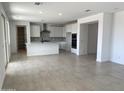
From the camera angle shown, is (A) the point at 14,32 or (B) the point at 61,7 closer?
(B) the point at 61,7

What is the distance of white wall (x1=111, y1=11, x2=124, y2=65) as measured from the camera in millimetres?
5086

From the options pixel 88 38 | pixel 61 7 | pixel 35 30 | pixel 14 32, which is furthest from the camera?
pixel 35 30

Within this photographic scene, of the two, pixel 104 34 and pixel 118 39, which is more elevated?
pixel 104 34

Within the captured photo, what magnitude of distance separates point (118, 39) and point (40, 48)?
4720 mm

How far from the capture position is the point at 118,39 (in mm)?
5270

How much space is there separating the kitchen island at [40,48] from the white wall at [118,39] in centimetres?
391

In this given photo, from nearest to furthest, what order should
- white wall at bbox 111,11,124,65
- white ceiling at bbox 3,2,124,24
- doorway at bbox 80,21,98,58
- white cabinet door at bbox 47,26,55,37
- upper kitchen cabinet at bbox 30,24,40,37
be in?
white ceiling at bbox 3,2,124,24 < white wall at bbox 111,11,124,65 < doorway at bbox 80,21,98,58 < upper kitchen cabinet at bbox 30,24,40,37 < white cabinet door at bbox 47,26,55,37

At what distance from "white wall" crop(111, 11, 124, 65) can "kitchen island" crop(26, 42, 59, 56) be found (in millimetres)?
3906

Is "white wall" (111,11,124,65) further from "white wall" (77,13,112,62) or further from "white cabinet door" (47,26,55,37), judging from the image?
"white cabinet door" (47,26,55,37)

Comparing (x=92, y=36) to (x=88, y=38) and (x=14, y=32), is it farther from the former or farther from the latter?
(x=14, y=32)

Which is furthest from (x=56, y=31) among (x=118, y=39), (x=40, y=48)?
(x=118, y=39)

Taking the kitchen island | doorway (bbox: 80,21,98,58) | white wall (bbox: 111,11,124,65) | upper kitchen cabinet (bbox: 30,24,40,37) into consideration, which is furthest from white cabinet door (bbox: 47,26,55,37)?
white wall (bbox: 111,11,124,65)

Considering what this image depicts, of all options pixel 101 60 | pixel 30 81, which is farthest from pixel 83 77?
pixel 101 60

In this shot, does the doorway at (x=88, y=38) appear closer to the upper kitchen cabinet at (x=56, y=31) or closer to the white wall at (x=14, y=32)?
the upper kitchen cabinet at (x=56, y=31)
